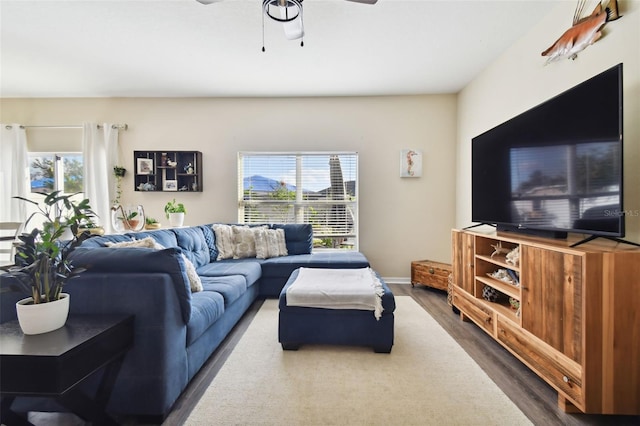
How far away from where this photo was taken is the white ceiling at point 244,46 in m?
2.22

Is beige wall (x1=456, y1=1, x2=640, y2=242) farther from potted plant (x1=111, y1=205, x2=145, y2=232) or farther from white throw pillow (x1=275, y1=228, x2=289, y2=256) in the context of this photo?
potted plant (x1=111, y1=205, x2=145, y2=232)

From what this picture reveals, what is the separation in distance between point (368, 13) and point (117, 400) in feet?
10.3

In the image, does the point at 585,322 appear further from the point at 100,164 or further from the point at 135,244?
the point at 100,164

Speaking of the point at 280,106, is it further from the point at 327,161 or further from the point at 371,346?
the point at 371,346

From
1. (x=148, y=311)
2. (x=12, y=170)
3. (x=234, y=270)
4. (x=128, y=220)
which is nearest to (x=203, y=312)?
(x=148, y=311)

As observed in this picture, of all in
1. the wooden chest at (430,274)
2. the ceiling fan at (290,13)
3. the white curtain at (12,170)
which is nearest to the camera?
the ceiling fan at (290,13)

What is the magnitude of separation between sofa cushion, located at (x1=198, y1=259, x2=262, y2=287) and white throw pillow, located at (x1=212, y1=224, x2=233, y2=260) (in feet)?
0.73

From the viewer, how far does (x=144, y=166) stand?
13.1 feet

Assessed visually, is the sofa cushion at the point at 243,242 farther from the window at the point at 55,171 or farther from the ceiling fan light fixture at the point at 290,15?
the window at the point at 55,171

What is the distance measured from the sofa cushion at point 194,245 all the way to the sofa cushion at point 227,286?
0.47m

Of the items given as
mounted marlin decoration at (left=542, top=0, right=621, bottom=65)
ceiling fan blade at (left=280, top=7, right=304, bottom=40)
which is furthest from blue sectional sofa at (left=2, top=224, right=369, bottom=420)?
mounted marlin decoration at (left=542, top=0, right=621, bottom=65)

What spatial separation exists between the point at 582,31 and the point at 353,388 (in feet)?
9.31

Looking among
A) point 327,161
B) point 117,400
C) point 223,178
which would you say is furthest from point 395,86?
point 117,400

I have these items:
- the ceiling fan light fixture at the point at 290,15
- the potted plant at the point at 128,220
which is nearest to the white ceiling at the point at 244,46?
the ceiling fan light fixture at the point at 290,15
